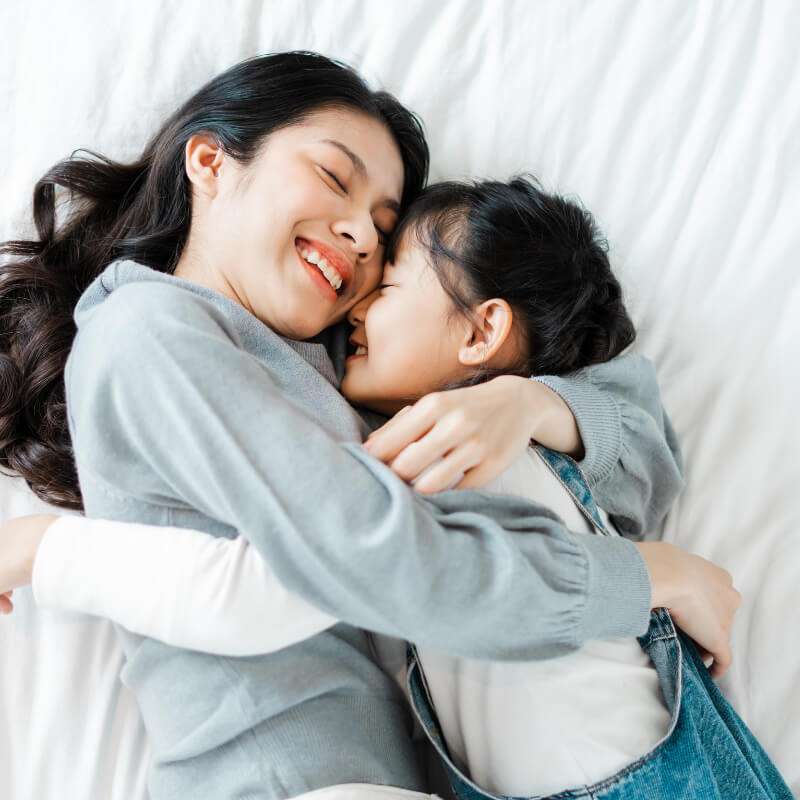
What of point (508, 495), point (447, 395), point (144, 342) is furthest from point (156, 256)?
point (508, 495)

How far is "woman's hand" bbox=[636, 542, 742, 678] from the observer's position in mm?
951

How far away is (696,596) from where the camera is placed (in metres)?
0.97

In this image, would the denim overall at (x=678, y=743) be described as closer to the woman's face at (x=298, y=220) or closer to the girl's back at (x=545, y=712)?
the girl's back at (x=545, y=712)

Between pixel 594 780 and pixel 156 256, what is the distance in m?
0.86

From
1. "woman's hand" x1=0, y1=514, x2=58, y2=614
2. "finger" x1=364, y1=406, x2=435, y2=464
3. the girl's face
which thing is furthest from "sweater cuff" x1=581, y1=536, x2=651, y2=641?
"woman's hand" x1=0, y1=514, x2=58, y2=614

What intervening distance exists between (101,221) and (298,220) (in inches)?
13.9

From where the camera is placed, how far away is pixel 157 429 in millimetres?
780

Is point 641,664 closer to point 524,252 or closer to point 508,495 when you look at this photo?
point 508,495

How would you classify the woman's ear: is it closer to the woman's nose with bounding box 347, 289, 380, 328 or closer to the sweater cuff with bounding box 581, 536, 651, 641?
the woman's nose with bounding box 347, 289, 380, 328

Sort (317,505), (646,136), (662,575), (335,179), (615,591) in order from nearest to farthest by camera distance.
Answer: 1. (317,505)
2. (615,591)
3. (662,575)
4. (335,179)
5. (646,136)

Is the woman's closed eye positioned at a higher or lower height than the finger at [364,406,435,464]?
higher

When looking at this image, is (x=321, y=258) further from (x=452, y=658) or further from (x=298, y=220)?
(x=452, y=658)

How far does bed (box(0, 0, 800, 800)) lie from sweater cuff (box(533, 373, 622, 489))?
0.65 ft

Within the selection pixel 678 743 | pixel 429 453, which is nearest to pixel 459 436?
pixel 429 453
